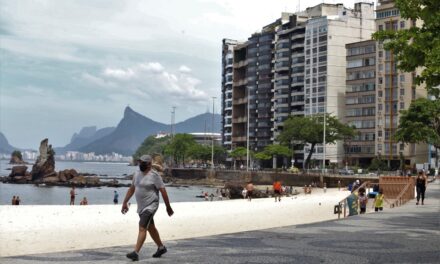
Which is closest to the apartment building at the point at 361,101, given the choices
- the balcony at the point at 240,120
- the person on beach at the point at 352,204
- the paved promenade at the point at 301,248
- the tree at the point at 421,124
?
the tree at the point at 421,124

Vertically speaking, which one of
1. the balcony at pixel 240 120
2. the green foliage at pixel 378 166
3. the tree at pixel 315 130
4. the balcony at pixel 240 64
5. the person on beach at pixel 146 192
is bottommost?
the person on beach at pixel 146 192

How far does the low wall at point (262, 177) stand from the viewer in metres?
99.9

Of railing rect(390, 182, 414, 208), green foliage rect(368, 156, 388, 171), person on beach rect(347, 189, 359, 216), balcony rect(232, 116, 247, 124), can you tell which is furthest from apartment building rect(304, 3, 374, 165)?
person on beach rect(347, 189, 359, 216)

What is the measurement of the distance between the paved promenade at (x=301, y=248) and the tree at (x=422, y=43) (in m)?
4.85

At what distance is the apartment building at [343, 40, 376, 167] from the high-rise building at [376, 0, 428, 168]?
1.55 metres

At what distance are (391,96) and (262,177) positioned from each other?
30180mm

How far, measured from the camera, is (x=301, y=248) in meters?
14.2

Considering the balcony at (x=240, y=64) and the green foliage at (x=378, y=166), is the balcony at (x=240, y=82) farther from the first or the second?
the green foliage at (x=378, y=166)

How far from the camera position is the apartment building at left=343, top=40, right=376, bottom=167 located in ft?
427

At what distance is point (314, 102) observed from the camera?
467ft

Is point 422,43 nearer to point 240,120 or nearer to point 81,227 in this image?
point 81,227

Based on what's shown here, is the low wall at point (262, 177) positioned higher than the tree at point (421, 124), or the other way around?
the tree at point (421, 124)

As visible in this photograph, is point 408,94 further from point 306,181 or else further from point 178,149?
point 178,149

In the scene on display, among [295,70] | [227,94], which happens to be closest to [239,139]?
[227,94]
